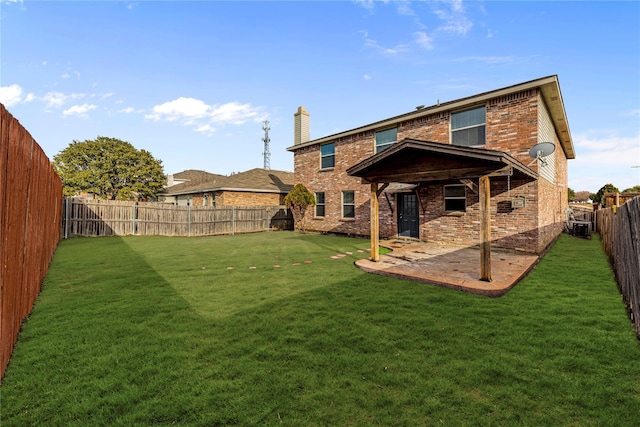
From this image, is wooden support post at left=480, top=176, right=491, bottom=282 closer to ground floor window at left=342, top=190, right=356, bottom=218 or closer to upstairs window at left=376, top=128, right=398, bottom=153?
upstairs window at left=376, top=128, right=398, bottom=153

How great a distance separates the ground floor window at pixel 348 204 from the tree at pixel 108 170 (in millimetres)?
23367

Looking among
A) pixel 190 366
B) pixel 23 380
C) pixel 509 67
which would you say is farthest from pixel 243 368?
pixel 509 67

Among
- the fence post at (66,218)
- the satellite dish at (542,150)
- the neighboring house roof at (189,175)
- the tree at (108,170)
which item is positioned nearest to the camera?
the satellite dish at (542,150)

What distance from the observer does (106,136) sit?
2853 cm

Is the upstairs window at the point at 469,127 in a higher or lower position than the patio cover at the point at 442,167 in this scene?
higher

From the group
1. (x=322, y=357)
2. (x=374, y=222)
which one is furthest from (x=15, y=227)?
(x=374, y=222)

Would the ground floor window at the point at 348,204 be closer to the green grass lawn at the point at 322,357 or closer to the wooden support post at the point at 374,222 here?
the wooden support post at the point at 374,222

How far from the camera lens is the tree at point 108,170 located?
26.9 m

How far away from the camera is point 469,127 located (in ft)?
35.8

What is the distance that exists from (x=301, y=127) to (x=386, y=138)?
716 cm

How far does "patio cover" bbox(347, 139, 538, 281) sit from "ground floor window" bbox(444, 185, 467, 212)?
2.58 metres

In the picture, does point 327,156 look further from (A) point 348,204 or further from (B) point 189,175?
(B) point 189,175

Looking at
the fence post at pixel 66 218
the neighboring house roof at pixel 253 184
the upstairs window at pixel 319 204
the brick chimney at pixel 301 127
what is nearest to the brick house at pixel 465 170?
the upstairs window at pixel 319 204

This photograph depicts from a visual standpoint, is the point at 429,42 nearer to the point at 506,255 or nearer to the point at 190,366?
the point at 506,255
